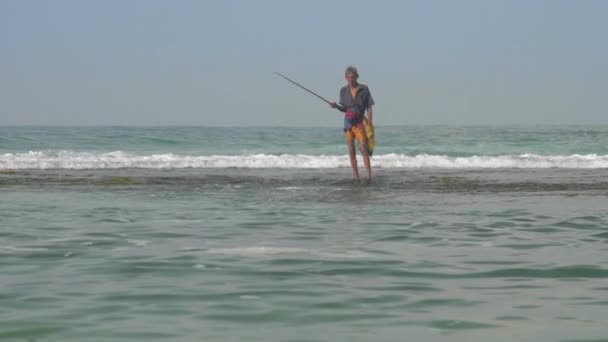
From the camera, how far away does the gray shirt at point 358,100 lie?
44.2ft

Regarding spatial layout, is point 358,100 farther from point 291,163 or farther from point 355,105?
point 291,163

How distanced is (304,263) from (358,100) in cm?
779

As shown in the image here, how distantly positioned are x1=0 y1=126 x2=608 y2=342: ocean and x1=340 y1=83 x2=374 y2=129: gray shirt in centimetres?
127

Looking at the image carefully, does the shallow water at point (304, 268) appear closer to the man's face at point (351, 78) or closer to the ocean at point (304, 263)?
the ocean at point (304, 263)

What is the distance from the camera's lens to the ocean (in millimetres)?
4188

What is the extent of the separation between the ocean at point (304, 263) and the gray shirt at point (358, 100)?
1270 millimetres

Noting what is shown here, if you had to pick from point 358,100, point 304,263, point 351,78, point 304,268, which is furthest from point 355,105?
point 304,268

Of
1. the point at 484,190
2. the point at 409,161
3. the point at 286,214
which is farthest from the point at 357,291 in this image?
the point at 409,161

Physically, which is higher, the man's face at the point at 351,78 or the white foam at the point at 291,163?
the man's face at the point at 351,78

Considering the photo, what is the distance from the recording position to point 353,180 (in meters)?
14.3

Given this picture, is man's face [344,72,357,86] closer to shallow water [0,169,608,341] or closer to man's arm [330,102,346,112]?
man's arm [330,102,346,112]

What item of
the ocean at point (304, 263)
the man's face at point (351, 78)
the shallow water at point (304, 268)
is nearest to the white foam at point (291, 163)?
the man's face at point (351, 78)

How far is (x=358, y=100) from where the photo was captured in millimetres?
13500

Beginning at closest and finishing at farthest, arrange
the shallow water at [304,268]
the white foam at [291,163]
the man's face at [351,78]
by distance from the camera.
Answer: the shallow water at [304,268], the man's face at [351,78], the white foam at [291,163]
